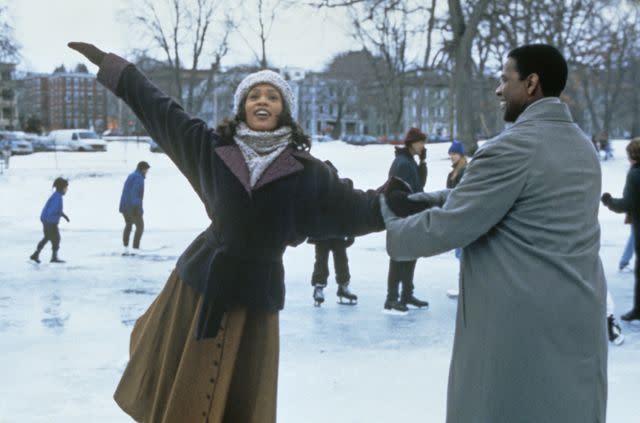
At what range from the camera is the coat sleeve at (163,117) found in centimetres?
304

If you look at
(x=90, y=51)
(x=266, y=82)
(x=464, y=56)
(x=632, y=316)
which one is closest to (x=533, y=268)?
(x=266, y=82)

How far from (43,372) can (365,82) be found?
48.3 metres

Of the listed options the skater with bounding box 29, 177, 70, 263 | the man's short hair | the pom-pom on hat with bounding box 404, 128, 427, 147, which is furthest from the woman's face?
the skater with bounding box 29, 177, 70, 263

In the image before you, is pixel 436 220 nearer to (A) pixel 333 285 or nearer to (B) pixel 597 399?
(B) pixel 597 399

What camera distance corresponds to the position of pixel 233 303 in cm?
292

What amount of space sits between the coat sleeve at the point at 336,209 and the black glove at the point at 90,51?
106cm

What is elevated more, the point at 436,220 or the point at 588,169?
the point at 588,169

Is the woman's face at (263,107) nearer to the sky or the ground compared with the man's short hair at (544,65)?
nearer to the ground

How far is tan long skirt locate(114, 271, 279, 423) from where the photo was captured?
290 cm

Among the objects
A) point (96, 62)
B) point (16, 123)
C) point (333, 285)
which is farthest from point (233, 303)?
point (16, 123)

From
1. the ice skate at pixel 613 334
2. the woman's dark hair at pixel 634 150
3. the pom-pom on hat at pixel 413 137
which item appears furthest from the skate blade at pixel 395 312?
the woman's dark hair at pixel 634 150

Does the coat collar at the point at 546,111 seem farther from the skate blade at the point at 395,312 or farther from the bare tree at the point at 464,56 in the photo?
the bare tree at the point at 464,56

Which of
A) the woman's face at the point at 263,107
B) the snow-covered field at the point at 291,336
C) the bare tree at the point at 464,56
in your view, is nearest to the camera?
the woman's face at the point at 263,107

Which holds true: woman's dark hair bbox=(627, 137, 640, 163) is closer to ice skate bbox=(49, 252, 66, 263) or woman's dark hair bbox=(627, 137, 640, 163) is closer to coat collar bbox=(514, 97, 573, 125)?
coat collar bbox=(514, 97, 573, 125)
